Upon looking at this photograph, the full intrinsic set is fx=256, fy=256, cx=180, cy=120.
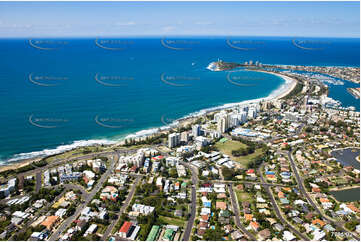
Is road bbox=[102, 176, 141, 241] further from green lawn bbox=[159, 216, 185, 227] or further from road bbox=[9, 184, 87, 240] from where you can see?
road bbox=[9, 184, 87, 240]

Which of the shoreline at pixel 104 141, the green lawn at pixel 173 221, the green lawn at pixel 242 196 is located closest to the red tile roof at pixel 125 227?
the green lawn at pixel 173 221
